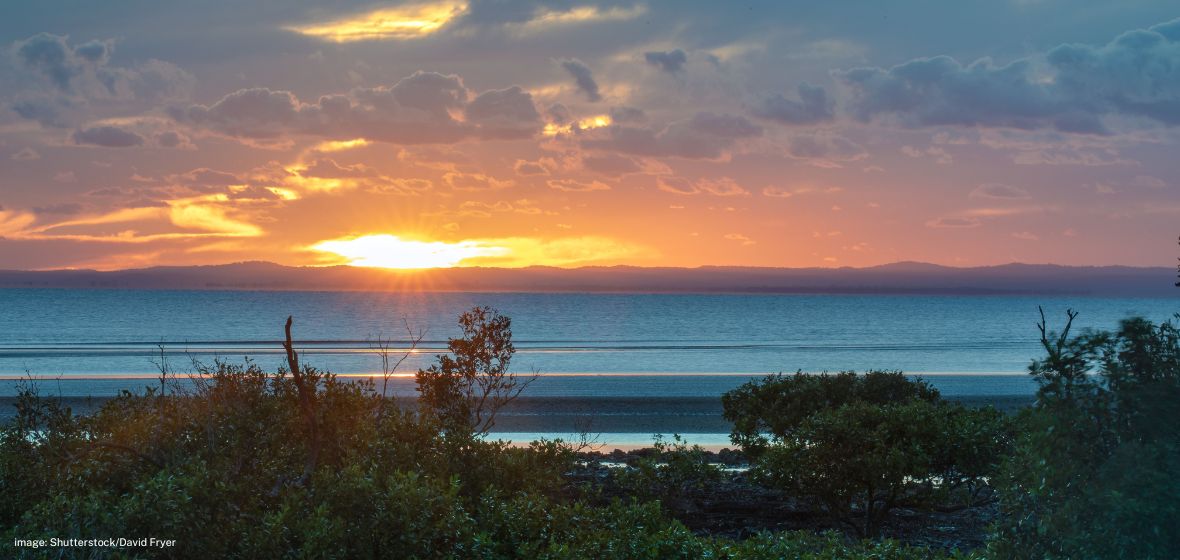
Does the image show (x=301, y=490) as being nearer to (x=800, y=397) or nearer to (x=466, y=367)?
(x=466, y=367)

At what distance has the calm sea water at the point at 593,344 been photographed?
5169 centimetres

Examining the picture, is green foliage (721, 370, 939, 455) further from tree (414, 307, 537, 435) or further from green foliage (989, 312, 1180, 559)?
green foliage (989, 312, 1180, 559)

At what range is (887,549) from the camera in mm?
9281

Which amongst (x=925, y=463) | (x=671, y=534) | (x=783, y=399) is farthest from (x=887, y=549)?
(x=783, y=399)

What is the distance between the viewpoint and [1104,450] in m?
6.14

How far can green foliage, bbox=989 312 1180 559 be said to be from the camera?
586 centimetres

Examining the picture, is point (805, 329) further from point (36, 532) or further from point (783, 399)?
point (36, 532)

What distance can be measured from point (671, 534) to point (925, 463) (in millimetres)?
6676

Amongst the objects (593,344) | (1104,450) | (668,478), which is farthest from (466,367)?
(593,344)

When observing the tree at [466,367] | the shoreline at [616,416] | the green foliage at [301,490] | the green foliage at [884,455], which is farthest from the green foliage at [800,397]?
the shoreline at [616,416]

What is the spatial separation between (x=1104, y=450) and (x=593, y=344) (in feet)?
271

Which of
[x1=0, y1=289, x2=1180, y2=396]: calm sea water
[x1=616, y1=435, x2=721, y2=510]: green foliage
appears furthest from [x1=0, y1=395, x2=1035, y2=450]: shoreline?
[x1=616, y1=435, x2=721, y2=510]: green foliage

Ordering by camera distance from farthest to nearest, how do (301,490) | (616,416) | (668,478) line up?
(616,416) → (668,478) → (301,490)

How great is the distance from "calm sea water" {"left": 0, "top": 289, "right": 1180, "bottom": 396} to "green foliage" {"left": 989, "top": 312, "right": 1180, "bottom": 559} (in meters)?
8.37
